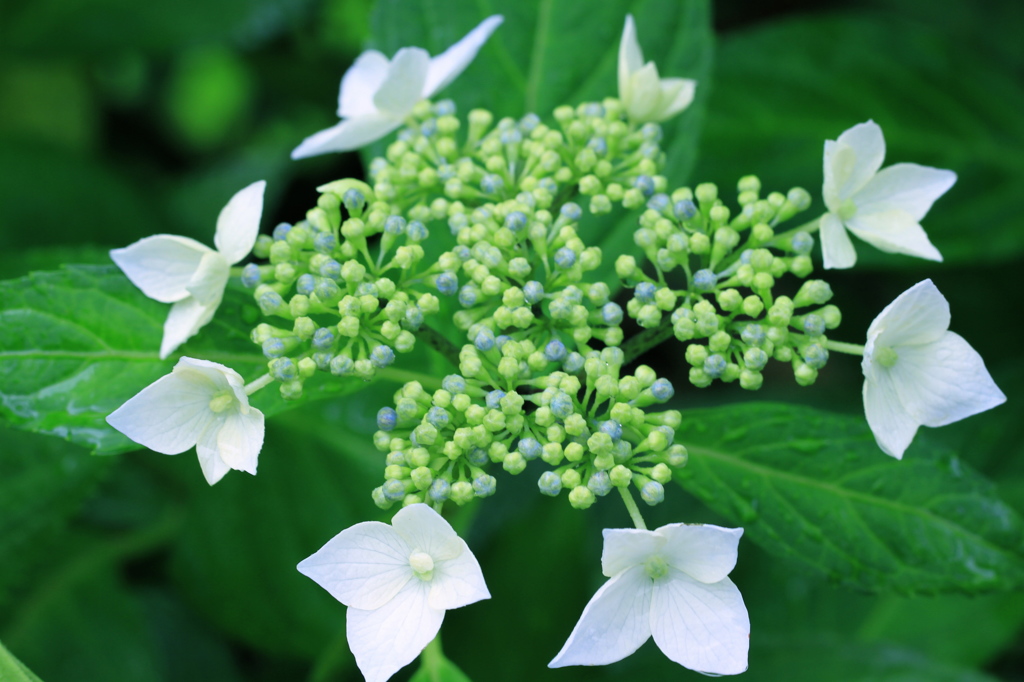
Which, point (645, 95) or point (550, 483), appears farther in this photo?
point (645, 95)

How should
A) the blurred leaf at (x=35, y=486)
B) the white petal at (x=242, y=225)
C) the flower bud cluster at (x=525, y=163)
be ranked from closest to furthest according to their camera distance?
1. the white petal at (x=242, y=225)
2. the flower bud cluster at (x=525, y=163)
3. the blurred leaf at (x=35, y=486)

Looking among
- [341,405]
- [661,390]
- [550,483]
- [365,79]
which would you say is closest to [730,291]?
[661,390]

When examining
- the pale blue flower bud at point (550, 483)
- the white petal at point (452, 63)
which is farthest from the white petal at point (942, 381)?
the white petal at point (452, 63)

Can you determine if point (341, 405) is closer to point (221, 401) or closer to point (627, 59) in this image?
point (221, 401)

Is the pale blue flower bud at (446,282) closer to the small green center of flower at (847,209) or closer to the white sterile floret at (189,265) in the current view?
the white sterile floret at (189,265)

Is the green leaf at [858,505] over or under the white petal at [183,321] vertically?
under

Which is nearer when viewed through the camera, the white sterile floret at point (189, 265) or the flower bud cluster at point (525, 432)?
the flower bud cluster at point (525, 432)

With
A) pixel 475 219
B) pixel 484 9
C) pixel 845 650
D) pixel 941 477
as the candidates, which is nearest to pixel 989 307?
pixel 845 650
